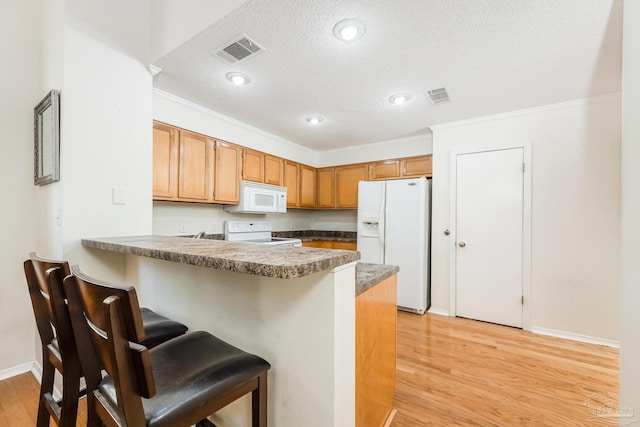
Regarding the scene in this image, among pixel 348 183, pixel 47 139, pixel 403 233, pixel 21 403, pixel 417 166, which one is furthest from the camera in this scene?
pixel 348 183

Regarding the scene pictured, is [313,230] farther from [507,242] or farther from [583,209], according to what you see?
[583,209]

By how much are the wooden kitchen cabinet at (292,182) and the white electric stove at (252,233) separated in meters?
0.49

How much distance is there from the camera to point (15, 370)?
2080 millimetres

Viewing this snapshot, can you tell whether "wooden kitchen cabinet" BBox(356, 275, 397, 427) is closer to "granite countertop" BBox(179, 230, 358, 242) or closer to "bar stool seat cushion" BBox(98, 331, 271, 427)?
"bar stool seat cushion" BBox(98, 331, 271, 427)

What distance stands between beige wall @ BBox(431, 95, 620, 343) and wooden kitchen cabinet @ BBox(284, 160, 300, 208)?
2.68 meters

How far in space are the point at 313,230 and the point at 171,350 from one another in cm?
414

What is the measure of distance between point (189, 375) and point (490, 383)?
2.08 m

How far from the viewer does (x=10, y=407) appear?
1.71 metres

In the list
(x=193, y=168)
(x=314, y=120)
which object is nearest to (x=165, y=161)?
(x=193, y=168)

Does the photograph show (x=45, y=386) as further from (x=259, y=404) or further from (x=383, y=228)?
(x=383, y=228)

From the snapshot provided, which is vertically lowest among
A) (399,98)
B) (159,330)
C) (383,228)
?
(159,330)

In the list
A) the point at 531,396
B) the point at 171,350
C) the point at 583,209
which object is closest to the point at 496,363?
the point at 531,396

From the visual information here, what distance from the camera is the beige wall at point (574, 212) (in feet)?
8.42

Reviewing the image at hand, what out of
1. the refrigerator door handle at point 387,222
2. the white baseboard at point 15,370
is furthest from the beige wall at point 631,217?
the white baseboard at point 15,370
